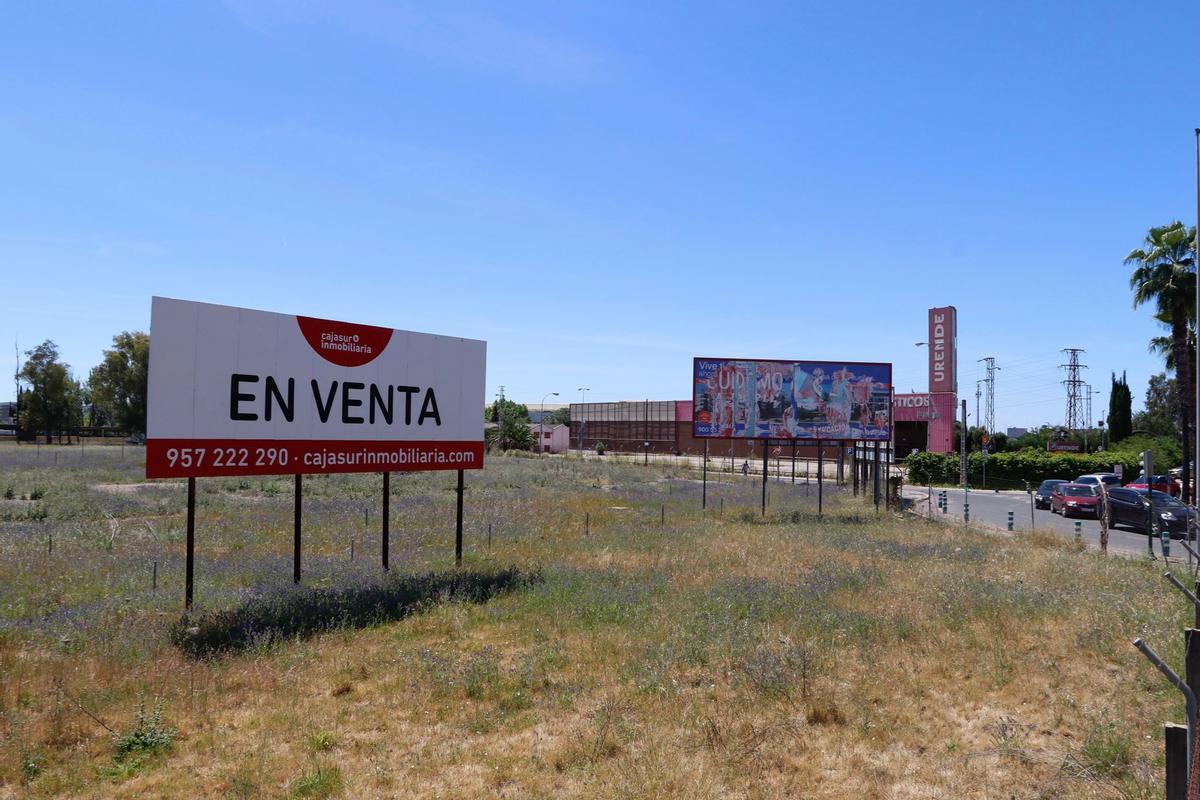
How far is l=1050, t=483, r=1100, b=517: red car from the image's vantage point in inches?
1213

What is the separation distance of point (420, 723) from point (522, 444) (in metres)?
79.2

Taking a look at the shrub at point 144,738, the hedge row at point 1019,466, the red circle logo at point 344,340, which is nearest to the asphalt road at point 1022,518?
the hedge row at point 1019,466

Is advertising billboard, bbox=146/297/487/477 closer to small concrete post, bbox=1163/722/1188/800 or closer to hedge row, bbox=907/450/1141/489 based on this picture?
small concrete post, bbox=1163/722/1188/800

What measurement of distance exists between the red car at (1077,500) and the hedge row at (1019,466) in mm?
12444

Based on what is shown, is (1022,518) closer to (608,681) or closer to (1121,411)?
(608,681)

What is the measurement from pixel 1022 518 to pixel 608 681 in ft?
93.8

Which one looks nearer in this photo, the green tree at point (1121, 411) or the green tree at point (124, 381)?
the green tree at point (1121, 411)

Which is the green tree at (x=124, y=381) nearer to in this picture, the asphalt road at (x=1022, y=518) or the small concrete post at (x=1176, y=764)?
the asphalt road at (x=1022, y=518)

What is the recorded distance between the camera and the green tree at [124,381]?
9596 centimetres

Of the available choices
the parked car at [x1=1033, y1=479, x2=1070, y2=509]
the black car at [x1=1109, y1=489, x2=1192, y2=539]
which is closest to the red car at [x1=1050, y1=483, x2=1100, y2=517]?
the parked car at [x1=1033, y1=479, x2=1070, y2=509]

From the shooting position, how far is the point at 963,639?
408 inches

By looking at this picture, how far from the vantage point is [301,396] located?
13.6 m

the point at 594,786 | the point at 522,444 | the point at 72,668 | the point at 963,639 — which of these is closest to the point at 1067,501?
the point at 963,639

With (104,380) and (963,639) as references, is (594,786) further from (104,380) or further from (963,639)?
(104,380)
